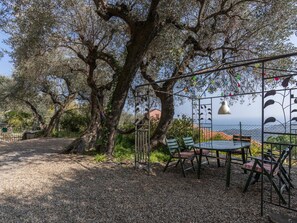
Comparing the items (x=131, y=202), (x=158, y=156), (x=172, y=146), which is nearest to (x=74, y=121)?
(x=158, y=156)

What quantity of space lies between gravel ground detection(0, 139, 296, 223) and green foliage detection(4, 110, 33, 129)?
15.7 metres

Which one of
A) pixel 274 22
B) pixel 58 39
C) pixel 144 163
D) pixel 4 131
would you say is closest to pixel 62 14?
pixel 58 39

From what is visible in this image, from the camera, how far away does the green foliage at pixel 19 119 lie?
19203mm

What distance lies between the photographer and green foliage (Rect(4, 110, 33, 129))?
19203 mm

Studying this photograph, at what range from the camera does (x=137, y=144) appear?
5.38m

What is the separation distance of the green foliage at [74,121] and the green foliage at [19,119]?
17.5 ft

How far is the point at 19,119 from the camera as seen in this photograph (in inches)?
783

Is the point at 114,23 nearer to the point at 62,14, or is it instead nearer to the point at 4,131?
the point at 62,14

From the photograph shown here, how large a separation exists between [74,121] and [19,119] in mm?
7417

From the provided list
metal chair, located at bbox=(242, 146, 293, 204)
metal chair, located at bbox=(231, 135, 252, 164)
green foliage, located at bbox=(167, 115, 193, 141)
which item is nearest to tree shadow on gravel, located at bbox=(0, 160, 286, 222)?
metal chair, located at bbox=(242, 146, 293, 204)

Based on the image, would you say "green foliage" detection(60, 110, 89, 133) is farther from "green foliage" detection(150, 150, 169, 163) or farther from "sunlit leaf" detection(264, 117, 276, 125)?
"sunlit leaf" detection(264, 117, 276, 125)

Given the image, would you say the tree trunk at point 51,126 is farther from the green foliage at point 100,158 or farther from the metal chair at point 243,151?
the metal chair at point 243,151

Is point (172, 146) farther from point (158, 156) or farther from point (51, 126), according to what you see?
point (51, 126)

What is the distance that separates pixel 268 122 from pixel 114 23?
19.3 ft
